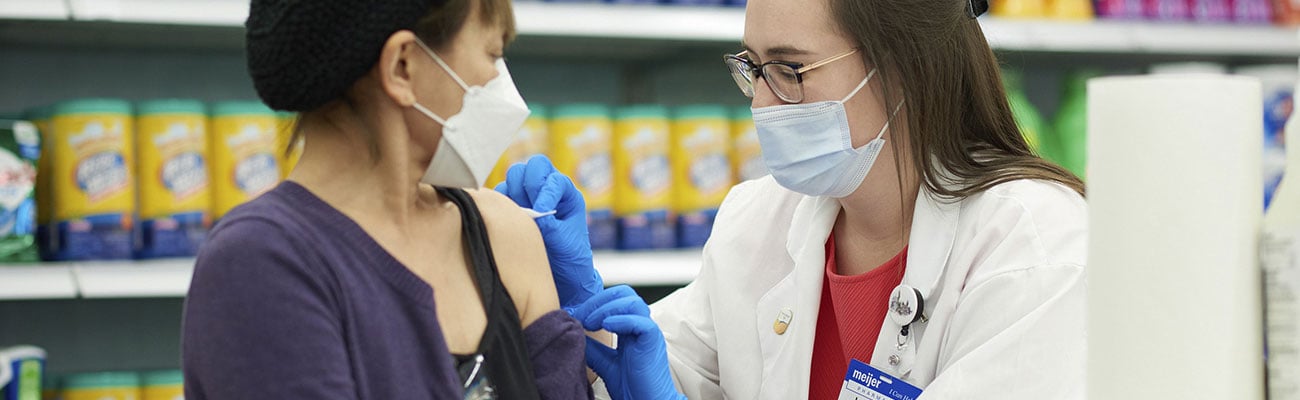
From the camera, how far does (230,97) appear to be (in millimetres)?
2723

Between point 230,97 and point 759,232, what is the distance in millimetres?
1517

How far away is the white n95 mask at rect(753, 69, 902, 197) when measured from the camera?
4.93ft

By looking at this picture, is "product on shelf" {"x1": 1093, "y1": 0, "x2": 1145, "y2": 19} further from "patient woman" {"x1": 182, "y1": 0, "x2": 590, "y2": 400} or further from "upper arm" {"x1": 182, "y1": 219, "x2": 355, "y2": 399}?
"upper arm" {"x1": 182, "y1": 219, "x2": 355, "y2": 399}

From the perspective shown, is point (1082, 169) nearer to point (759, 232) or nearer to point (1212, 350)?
point (759, 232)

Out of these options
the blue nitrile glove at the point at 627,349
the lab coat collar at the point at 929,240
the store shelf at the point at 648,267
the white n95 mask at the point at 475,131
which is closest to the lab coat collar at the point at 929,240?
the lab coat collar at the point at 929,240

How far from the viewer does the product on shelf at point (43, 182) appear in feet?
7.05

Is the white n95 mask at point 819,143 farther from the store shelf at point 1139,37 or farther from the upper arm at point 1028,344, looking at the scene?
the store shelf at point 1139,37

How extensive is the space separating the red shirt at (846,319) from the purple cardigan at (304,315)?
696 millimetres

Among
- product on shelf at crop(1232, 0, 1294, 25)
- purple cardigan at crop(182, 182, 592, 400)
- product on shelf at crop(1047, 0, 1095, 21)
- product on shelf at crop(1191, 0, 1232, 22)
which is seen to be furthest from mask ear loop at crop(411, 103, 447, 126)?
product on shelf at crop(1232, 0, 1294, 25)

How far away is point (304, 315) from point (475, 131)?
24 cm

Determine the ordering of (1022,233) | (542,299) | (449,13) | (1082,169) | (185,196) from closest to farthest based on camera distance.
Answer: (449,13)
(542,299)
(1022,233)
(185,196)
(1082,169)

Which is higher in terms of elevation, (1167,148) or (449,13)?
(449,13)

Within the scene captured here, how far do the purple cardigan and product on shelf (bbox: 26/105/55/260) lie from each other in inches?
53.7

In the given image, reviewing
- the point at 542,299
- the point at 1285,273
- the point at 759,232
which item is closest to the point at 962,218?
the point at 759,232
